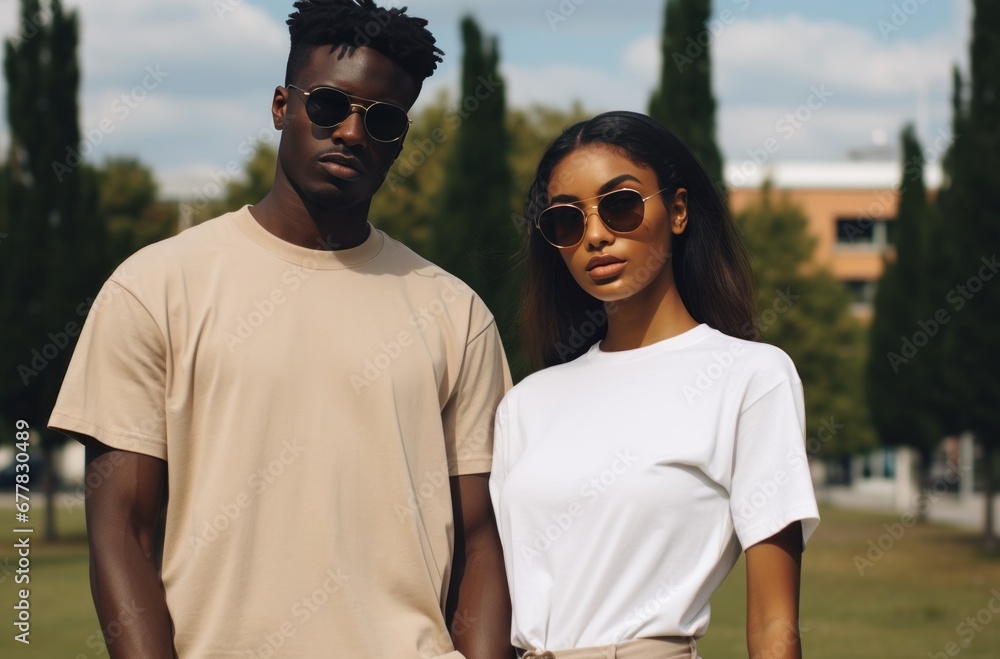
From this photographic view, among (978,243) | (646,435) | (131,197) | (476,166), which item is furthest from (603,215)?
(131,197)

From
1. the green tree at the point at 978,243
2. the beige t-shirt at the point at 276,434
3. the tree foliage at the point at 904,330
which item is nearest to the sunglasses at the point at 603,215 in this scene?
the beige t-shirt at the point at 276,434

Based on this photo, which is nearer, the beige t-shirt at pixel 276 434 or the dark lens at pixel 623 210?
the beige t-shirt at pixel 276 434

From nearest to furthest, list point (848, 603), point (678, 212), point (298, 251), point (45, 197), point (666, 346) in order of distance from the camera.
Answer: point (298, 251)
point (666, 346)
point (678, 212)
point (848, 603)
point (45, 197)

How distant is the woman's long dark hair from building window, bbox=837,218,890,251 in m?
50.4

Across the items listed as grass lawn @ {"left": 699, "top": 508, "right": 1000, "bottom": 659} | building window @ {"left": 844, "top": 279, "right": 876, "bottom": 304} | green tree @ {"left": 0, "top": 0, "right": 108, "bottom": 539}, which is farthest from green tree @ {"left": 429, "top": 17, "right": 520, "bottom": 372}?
building window @ {"left": 844, "top": 279, "right": 876, "bottom": 304}

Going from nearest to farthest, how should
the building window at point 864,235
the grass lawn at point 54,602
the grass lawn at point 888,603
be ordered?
the grass lawn at point 54,602, the grass lawn at point 888,603, the building window at point 864,235

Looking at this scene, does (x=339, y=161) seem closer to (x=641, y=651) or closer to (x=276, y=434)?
(x=276, y=434)

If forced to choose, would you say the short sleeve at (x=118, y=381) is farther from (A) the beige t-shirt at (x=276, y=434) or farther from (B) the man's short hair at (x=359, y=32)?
(B) the man's short hair at (x=359, y=32)

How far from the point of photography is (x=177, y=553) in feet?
9.16

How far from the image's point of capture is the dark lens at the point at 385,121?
9.70 feet

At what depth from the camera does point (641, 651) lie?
2789 mm

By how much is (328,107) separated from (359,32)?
0.19 m

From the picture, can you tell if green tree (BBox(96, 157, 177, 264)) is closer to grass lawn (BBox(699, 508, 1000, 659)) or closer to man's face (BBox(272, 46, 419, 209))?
grass lawn (BBox(699, 508, 1000, 659))

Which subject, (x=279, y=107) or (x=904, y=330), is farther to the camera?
(x=904, y=330)
